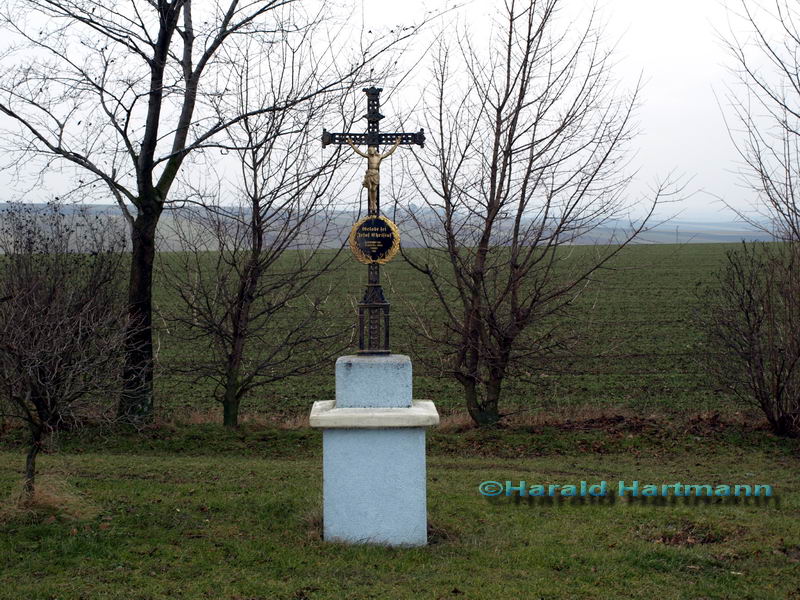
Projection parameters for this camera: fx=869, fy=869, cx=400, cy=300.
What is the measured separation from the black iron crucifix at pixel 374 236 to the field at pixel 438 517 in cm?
191

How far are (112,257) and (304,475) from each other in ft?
19.6

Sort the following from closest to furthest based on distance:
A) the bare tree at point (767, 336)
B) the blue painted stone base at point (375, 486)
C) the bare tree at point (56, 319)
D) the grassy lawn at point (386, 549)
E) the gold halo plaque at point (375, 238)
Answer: the grassy lawn at point (386, 549) → the blue painted stone base at point (375, 486) → the gold halo plaque at point (375, 238) → the bare tree at point (56, 319) → the bare tree at point (767, 336)

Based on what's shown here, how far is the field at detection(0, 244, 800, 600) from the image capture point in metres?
6.63

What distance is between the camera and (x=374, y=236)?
7.84 m

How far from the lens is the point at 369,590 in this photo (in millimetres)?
6441

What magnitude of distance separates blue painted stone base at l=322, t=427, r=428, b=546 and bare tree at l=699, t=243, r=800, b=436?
8.30 metres

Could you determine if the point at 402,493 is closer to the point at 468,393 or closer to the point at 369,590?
the point at 369,590

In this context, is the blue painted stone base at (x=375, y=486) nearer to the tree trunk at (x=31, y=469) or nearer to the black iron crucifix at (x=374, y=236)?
the black iron crucifix at (x=374, y=236)

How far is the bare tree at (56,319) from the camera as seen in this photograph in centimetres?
802

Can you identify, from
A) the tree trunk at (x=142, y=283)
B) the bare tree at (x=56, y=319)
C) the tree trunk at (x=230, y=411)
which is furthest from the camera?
the tree trunk at (x=230, y=411)

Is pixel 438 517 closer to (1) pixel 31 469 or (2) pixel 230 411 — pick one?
(1) pixel 31 469

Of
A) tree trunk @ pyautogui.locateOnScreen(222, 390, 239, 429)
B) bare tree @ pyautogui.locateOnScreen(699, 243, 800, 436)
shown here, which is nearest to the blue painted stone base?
tree trunk @ pyautogui.locateOnScreen(222, 390, 239, 429)

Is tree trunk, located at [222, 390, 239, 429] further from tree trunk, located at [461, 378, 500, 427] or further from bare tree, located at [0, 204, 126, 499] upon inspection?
tree trunk, located at [461, 378, 500, 427]

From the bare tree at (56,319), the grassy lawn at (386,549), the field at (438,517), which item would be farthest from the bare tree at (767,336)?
the bare tree at (56,319)
